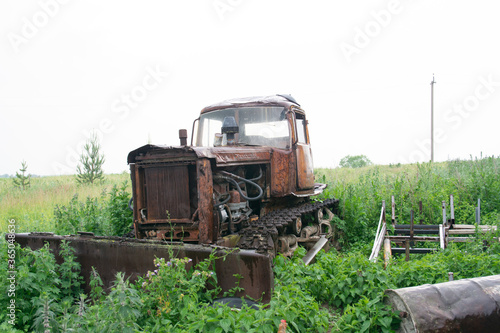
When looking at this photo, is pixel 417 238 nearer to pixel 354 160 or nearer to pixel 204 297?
pixel 204 297

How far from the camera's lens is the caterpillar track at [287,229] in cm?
488

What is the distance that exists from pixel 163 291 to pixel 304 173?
4.05 meters

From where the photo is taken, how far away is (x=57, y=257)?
517 centimetres

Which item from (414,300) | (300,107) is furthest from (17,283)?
(300,107)

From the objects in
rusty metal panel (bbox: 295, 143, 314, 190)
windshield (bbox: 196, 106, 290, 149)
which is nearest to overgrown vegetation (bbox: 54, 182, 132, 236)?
windshield (bbox: 196, 106, 290, 149)

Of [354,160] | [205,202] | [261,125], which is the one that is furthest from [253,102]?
[354,160]

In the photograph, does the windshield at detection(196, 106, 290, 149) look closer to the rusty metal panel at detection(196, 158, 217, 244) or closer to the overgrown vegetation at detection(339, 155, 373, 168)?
the rusty metal panel at detection(196, 158, 217, 244)

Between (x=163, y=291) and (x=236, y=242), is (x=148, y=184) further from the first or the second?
(x=163, y=291)

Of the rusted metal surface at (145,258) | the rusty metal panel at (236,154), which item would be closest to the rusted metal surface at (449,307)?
the rusted metal surface at (145,258)

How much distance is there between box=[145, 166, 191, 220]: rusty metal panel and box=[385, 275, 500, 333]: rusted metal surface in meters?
2.71

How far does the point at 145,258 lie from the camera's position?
454 centimetres

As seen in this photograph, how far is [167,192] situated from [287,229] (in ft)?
7.39

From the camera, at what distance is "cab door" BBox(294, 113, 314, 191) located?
702 cm

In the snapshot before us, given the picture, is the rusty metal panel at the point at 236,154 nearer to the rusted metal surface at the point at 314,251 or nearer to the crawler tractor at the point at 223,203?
the crawler tractor at the point at 223,203
